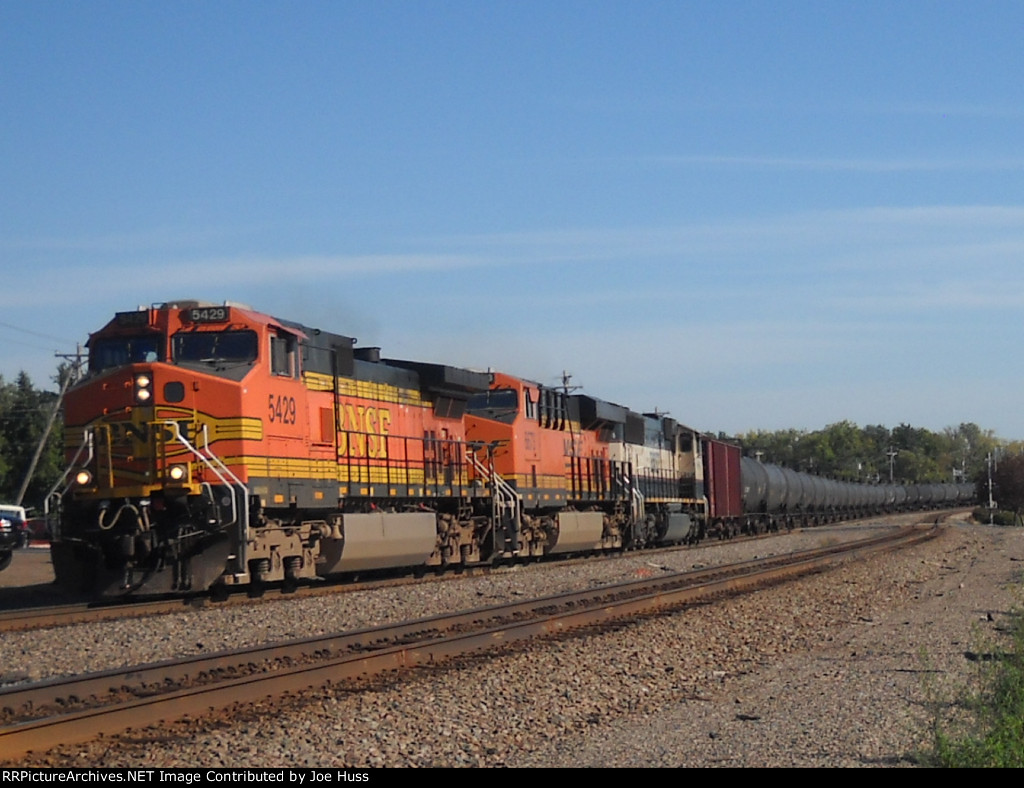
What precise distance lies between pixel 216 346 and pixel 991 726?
36.8ft

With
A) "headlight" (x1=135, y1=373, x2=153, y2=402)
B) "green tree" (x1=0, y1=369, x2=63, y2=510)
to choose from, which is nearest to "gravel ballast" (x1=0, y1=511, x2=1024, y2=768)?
"headlight" (x1=135, y1=373, x2=153, y2=402)

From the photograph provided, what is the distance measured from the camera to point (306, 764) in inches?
273

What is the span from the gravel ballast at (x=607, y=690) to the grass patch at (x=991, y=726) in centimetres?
24

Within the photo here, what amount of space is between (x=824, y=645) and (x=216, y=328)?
8.74 meters

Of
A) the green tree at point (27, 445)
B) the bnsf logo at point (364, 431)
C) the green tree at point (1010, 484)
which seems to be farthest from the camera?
the green tree at point (1010, 484)

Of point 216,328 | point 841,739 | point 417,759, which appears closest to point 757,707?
point 841,739

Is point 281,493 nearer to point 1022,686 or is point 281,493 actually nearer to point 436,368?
point 436,368

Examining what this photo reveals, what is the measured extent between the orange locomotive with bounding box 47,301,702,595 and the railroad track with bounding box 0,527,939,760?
3677 mm

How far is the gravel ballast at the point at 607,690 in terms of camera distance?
288 inches

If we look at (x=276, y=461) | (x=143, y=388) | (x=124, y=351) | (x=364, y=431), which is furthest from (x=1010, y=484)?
(x=143, y=388)

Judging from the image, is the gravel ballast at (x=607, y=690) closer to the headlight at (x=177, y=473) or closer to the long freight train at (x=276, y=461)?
the long freight train at (x=276, y=461)

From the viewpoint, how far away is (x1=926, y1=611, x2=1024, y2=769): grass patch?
6.57m

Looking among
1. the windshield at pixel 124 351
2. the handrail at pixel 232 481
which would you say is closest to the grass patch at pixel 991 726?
the handrail at pixel 232 481

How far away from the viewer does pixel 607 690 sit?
9.73 m
